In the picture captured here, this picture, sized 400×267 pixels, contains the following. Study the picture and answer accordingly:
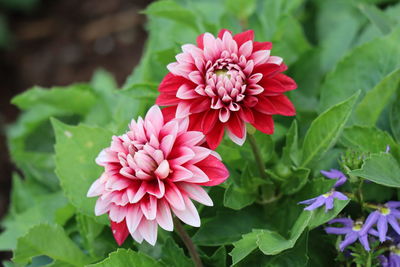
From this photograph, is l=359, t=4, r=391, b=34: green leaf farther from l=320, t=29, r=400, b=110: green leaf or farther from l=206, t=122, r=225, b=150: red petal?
l=206, t=122, r=225, b=150: red petal

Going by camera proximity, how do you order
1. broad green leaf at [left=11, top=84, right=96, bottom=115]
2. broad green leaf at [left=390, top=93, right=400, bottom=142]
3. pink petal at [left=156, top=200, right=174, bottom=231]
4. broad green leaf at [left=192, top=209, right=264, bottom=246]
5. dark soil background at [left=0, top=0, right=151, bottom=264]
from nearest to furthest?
pink petal at [left=156, top=200, right=174, bottom=231] → broad green leaf at [left=192, top=209, right=264, bottom=246] → broad green leaf at [left=390, top=93, right=400, bottom=142] → broad green leaf at [left=11, top=84, right=96, bottom=115] → dark soil background at [left=0, top=0, right=151, bottom=264]

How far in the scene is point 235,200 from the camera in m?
1.00

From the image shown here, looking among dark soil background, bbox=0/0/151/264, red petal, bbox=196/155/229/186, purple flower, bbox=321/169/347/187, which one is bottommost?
dark soil background, bbox=0/0/151/264

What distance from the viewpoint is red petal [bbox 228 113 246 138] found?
837mm

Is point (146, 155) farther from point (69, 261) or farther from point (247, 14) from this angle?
point (247, 14)

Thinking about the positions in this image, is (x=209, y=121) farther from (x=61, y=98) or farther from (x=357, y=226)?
(x=61, y=98)

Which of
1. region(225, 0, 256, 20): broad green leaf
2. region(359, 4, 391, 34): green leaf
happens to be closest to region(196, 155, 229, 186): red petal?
region(359, 4, 391, 34): green leaf

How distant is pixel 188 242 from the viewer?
924 millimetres

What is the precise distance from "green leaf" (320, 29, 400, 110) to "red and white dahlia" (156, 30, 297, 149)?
349 millimetres

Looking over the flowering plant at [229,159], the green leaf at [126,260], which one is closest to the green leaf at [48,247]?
the flowering plant at [229,159]

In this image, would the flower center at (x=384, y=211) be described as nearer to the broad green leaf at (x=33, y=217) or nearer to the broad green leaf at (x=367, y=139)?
the broad green leaf at (x=367, y=139)

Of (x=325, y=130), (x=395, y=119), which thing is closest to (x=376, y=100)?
(x=395, y=119)

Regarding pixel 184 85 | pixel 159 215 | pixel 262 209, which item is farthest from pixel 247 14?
pixel 159 215

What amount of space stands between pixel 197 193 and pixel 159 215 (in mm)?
59
